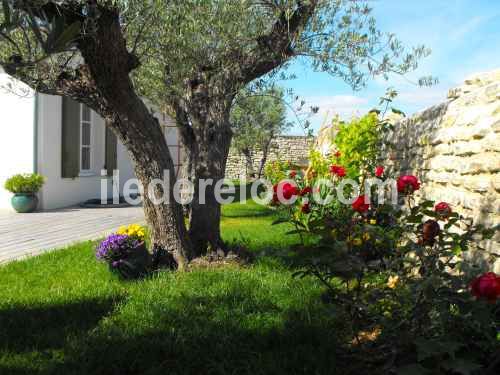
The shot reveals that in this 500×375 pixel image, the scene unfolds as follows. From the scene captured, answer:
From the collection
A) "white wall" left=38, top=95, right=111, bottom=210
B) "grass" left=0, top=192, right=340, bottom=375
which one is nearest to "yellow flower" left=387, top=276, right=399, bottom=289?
"grass" left=0, top=192, right=340, bottom=375

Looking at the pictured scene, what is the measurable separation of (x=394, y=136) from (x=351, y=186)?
0.85 meters

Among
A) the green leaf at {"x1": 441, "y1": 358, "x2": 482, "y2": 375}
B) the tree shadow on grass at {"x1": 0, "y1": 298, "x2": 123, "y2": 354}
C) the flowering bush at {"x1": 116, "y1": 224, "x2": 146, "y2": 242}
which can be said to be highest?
the flowering bush at {"x1": 116, "y1": 224, "x2": 146, "y2": 242}

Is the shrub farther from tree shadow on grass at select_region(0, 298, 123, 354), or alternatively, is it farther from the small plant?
the small plant

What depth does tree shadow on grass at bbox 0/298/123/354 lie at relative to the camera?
2.86 meters

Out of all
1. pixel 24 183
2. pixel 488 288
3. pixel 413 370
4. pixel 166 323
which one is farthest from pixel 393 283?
pixel 24 183

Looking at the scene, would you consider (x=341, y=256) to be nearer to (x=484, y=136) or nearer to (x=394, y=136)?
(x=484, y=136)

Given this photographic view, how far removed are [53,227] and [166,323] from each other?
5395mm

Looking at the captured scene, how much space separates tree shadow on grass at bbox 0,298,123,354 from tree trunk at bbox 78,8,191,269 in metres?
1.06

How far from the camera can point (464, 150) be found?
3.55 m

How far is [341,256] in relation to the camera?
8.38 feet

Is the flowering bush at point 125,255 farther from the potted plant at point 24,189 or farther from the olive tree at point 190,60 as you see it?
the potted plant at point 24,189

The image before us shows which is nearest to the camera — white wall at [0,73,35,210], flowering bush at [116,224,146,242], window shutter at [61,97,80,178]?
flowering bush at [116,224,146,242]

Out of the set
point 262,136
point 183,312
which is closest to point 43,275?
point 183,312

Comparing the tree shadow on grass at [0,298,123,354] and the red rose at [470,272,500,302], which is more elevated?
the red rose at [470,272,500,302]
